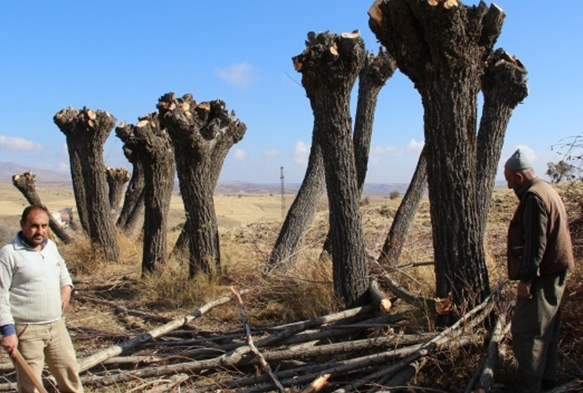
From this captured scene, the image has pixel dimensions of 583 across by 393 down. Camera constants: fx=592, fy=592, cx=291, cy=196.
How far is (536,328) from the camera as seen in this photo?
455 centimetres

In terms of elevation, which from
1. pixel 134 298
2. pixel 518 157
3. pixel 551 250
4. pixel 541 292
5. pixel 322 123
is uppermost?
pixel 322 123

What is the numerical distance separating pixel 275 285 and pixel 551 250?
4357 millimetres

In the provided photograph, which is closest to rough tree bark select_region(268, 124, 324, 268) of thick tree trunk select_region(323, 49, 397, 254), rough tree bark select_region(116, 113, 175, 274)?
thick tree trunk select_region(323, 49, 397, 254)

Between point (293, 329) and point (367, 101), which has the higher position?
point (367, 101)

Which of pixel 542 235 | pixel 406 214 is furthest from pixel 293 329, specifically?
pixel 406 214

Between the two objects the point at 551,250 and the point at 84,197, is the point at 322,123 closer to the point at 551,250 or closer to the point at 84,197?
the point at 551,250

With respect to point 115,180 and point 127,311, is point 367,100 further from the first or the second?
point 115,180

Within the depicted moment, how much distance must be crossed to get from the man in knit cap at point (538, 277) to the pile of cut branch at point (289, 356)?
719 mm

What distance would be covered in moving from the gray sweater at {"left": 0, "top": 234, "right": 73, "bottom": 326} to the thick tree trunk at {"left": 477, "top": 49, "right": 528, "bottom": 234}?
5416 mm

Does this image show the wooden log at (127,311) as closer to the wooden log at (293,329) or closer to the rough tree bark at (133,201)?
the wooden log at (293,329)

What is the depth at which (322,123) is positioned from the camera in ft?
23.9

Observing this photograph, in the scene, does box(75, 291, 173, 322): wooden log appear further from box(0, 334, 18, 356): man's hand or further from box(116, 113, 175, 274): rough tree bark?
box(0, 334, 18, 356): man's hand

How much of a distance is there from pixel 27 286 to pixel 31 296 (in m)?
0.09

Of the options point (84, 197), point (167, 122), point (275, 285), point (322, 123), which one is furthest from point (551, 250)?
point (84, 197)
